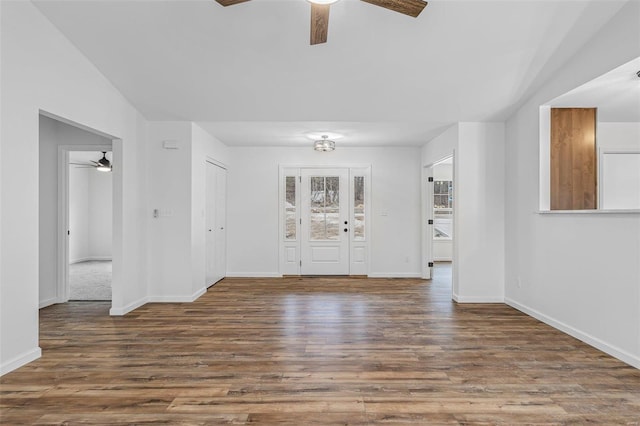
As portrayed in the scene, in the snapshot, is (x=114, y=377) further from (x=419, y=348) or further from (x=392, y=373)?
(x=419, y=348)

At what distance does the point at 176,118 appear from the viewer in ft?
15.6

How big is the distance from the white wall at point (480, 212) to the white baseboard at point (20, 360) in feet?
15.2

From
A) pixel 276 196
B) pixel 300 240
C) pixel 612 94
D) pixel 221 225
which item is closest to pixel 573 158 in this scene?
pixel 612 94

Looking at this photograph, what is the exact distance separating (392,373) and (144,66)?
3.80 meters

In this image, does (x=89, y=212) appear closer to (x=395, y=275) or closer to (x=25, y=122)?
(x=25, y=122)

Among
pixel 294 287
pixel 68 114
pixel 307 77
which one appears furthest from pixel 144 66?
pixel 294 287

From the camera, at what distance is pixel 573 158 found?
407 centimetres

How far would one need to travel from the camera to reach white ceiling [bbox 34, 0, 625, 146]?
303 cm

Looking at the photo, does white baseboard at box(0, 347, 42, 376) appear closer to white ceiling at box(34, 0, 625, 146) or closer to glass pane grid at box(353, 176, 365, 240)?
white ceiling at box(34, 0, 625, 146)

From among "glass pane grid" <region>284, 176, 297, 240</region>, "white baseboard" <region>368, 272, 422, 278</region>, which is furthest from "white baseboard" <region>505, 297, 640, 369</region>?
"glass pane grid" <region>284, 176, 297, 240</region>

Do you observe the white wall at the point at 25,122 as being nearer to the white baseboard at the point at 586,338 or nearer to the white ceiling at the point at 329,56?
the white ceiling at the point at 329,56

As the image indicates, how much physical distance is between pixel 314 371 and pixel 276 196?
4348 mm

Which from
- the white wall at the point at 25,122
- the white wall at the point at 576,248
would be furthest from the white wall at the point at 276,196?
the white wall at the point at 25,122

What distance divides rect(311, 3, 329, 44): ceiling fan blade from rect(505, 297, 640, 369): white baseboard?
3526 millimetres
